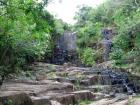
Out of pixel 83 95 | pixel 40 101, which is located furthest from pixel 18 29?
pixel 83 95

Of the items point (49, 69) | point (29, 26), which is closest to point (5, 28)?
point (29, 26)

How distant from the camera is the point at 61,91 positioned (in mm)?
13953

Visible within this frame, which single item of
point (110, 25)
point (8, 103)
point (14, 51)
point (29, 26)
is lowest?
point (8, 103)

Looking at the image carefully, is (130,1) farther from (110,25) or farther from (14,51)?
(14,51)

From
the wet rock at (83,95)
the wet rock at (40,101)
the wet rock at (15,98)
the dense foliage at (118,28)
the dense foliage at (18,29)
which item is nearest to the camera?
the dense foliage at (18,29)

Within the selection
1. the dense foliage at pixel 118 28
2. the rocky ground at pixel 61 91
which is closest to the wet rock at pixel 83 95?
the rocky ground at pixel 61 91

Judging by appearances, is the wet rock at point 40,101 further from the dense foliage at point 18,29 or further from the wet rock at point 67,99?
the dense foliage at point 18,29

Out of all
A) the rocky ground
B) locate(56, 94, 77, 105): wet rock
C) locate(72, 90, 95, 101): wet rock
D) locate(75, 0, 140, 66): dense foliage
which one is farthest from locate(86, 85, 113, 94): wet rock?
locate(75, 0, 140, 66): dense foliage

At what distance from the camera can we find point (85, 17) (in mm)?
37938

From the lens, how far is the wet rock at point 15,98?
10.5 metres

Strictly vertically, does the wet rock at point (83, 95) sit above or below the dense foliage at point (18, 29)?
below

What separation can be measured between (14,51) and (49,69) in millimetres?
9625

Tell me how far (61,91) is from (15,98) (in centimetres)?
356

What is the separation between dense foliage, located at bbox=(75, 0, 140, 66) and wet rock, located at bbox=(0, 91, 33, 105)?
9.69 m
